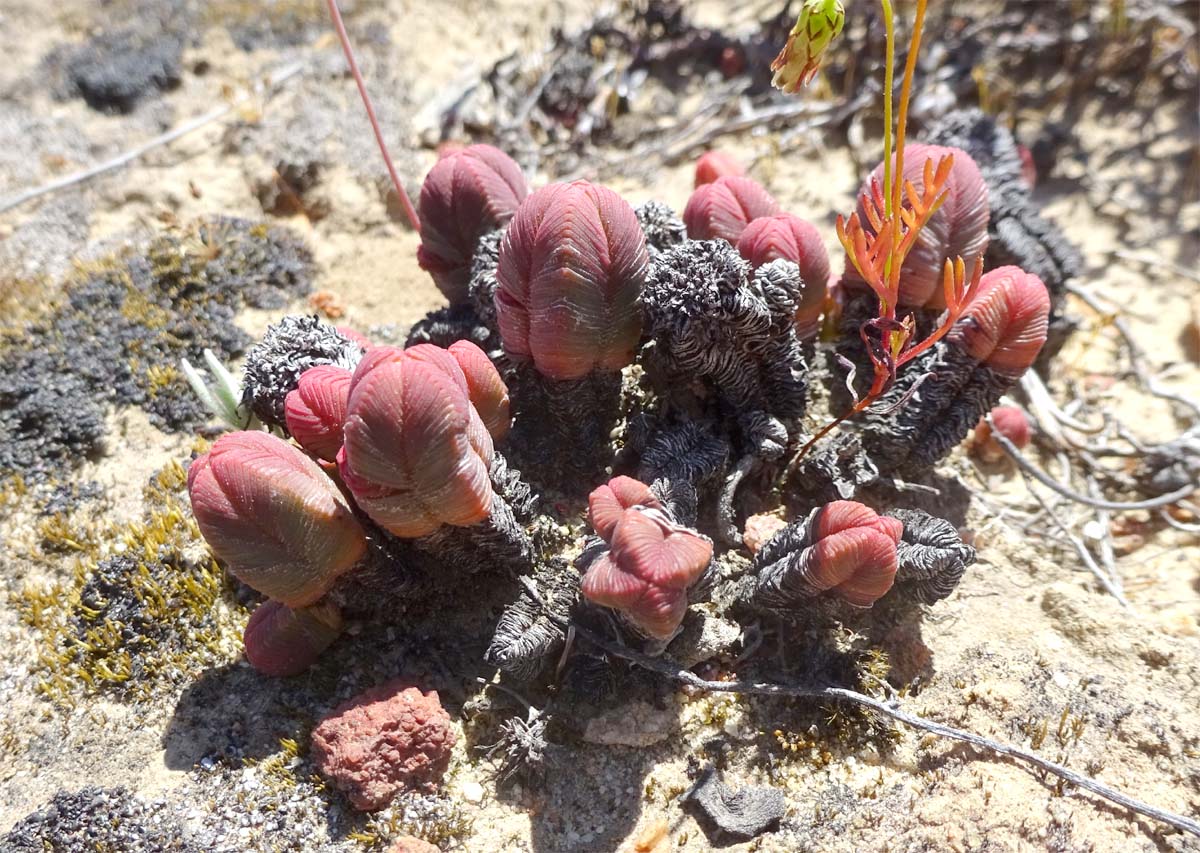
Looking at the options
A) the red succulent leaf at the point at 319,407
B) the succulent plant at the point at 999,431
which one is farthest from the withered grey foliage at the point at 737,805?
the succulent plant at the point at 999,431

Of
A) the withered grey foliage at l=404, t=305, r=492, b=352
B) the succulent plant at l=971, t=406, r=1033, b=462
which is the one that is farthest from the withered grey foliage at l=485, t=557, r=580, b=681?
the succulent plant at l=971, t=406, r=1033, b=462

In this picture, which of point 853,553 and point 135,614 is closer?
point 853,553

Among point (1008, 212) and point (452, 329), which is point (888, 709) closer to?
point (452, 329)

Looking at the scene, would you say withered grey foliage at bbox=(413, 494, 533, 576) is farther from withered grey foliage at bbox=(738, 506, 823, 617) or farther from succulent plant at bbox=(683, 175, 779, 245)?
succulent plant at bbox=(683, 175, 779, 245)

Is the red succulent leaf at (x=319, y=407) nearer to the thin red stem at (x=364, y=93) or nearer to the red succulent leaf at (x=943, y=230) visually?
the thin red stem at (x=364, y=93)

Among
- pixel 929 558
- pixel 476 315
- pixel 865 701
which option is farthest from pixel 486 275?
pixel 865 701

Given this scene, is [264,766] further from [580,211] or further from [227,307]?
[227,307]
